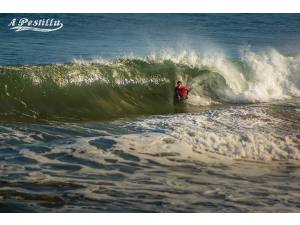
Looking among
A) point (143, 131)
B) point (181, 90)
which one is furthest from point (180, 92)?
point (143, 131)

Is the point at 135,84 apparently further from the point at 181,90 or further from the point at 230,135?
the point at 230,135

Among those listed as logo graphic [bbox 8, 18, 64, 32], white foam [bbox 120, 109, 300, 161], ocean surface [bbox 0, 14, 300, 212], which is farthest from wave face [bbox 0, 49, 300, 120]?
logo graphic [bbox 8, 18, 64, 32]

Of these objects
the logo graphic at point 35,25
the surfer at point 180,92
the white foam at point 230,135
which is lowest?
the white foam at point 230,135

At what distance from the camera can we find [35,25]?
2720 centimetres

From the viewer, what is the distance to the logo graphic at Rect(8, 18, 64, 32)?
2658 cm

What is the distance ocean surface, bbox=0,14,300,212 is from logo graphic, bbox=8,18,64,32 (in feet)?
8.15

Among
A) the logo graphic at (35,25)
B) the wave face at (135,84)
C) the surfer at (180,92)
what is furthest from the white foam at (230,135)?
the logo graphic at (35,25)

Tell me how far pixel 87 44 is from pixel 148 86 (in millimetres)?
8559

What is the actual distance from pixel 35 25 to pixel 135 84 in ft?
43.0

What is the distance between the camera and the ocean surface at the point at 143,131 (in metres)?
7.08

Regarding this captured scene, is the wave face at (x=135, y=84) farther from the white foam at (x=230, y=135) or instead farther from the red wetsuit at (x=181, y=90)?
the white foam at (x=230, y=135)

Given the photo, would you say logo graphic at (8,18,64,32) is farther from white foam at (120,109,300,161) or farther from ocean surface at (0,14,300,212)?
white foam at (120,109,300,161)

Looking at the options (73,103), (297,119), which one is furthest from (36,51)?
(297,119)

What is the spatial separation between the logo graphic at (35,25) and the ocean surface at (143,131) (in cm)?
248
